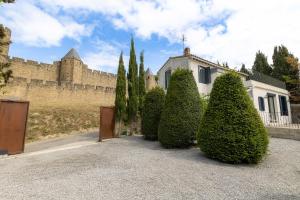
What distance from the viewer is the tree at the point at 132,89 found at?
14695 millimetres

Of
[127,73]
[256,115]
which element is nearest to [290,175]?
[256,115]

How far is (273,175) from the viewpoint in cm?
538

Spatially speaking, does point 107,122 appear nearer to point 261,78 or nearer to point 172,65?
point 172,65

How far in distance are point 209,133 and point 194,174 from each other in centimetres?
183

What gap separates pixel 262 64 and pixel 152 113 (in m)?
31.6

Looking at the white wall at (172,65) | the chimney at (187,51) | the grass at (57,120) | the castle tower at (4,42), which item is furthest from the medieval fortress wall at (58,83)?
the chimney at (187,51)

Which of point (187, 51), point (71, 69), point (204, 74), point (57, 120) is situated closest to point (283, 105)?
point (204, 74)

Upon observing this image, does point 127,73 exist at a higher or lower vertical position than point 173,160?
higher

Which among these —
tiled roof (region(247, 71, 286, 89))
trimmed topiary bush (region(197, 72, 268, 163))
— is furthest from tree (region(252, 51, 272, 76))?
trimmed topiary bush (region(197, 72, 268, 163))

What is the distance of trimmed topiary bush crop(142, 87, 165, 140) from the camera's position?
452 inches

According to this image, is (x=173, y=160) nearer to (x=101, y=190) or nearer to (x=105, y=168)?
(x=105, y=168)

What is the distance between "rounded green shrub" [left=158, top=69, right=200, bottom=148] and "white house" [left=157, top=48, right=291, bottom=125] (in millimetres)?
8452

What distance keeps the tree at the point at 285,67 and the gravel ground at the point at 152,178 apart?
27429mm

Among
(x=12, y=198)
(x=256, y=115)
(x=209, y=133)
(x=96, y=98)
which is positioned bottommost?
(x=12, y=198)
